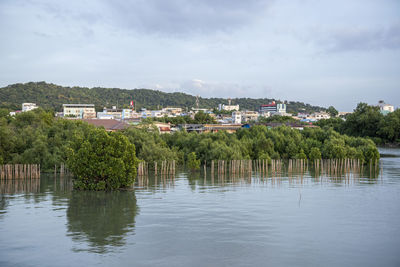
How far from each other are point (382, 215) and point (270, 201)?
8113mm

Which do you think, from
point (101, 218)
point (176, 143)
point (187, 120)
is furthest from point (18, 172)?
point (187, 120)

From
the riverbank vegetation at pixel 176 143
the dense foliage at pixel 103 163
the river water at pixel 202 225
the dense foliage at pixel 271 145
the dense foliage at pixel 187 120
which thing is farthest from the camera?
the dense foliage at pixel 187 120

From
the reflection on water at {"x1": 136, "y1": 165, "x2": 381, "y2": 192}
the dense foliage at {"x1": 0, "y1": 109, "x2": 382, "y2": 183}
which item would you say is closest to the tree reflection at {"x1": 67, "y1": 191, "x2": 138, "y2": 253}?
the dense foliage at {"x1": 0, "y1": 109, "x2": 382, "y2": 183}

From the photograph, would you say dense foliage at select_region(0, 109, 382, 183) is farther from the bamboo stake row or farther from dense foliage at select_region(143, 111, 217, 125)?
dense foliage at select_region(143, 111, 217, 125)

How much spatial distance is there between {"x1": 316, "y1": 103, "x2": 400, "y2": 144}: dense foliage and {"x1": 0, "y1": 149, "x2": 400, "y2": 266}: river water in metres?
62.5

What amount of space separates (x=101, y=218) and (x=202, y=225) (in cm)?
674

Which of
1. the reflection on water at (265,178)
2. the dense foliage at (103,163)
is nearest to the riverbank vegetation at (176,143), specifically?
the dense foliage at (103,163)

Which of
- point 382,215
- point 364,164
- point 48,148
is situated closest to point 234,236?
point 382,215

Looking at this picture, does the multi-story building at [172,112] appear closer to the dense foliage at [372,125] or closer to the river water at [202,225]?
the dense foliage at [372,125]

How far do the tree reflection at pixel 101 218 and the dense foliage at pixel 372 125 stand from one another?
77905 mm

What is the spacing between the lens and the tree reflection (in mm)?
20875

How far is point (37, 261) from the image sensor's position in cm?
1786

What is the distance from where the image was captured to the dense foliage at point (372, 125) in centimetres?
9606

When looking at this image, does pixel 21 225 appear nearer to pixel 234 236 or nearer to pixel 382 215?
pixel 234 236
